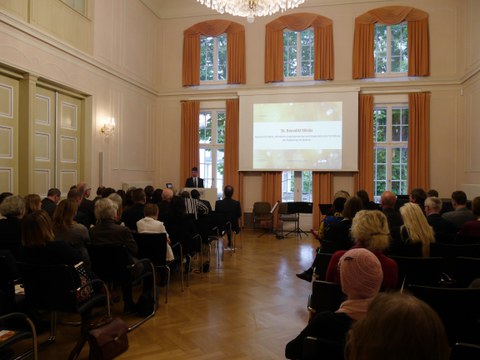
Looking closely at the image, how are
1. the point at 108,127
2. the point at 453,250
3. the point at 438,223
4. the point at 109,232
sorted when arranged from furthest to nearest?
the point at 108,127 < the point at 438,223 < the point at 109,232 < the point at 453,250

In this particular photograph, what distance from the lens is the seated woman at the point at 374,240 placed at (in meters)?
2.42

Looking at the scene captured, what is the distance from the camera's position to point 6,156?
20.6 ft

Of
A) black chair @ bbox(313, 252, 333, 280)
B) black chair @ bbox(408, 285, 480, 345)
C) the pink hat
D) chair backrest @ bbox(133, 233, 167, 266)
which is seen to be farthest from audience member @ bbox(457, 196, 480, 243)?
chair backrest @ bbox(133, 233, 167, 266)

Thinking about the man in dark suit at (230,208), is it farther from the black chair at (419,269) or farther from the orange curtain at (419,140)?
the orange curtain at (419,140)

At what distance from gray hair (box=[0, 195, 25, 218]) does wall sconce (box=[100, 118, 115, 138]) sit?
17.5 ft

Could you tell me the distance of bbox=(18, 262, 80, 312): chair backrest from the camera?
2725 mm

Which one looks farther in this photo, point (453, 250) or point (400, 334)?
point (453, 250)

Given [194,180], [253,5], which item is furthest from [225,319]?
[194,180]

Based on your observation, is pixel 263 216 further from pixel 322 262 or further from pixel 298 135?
Result: pixel 322 262

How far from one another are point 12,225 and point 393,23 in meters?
10.2

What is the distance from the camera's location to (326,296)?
2334mm

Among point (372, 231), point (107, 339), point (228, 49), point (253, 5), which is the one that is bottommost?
point (107, 339)

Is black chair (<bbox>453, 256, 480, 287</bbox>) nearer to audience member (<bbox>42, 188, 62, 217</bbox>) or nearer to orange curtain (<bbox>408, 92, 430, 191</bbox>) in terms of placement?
audience member (<bbox>42, 188, 62, 217</bbox>)

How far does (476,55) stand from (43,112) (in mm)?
9638
